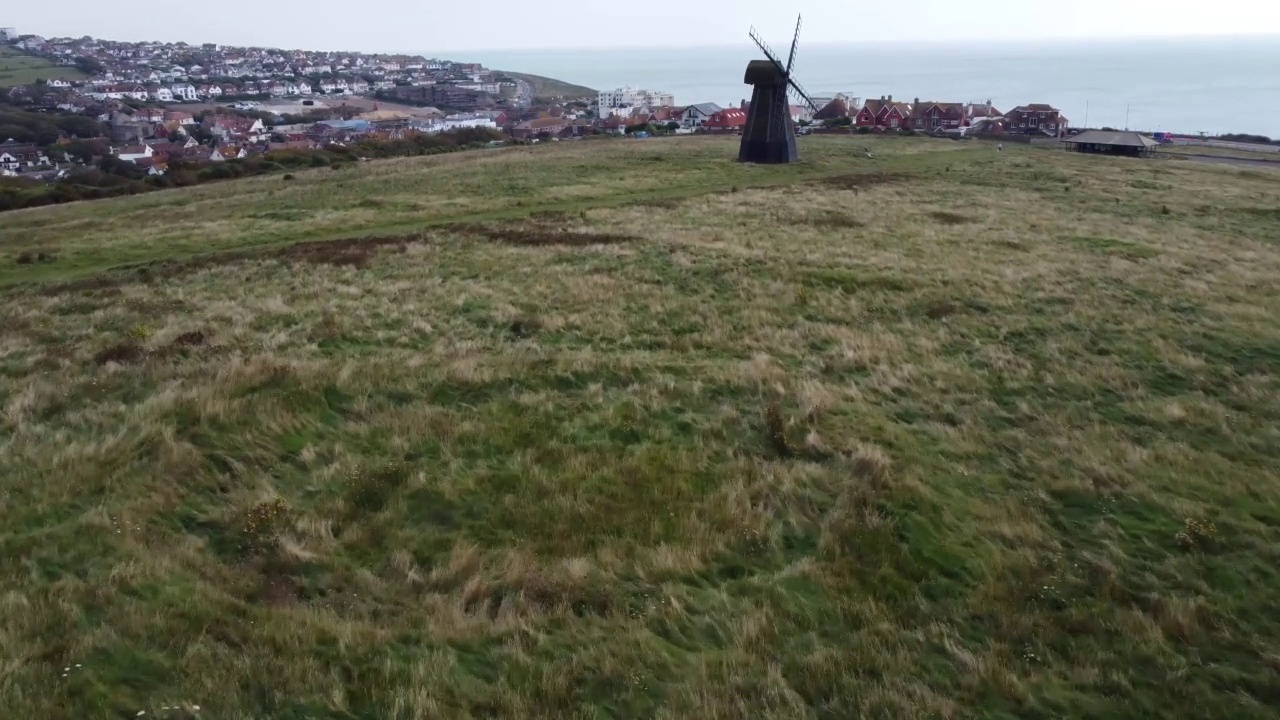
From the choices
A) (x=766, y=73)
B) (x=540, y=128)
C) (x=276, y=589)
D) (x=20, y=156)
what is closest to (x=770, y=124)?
(x=766, y=73)

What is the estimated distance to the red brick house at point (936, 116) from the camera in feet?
333

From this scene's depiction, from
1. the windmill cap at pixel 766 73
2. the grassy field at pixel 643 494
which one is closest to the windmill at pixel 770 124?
the windmill cap at pixel 766 73

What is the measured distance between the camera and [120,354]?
47.0 ft

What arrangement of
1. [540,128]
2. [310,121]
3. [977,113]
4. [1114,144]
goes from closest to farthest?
[1114,144] → [977,113] → [540,128] → [310,121]

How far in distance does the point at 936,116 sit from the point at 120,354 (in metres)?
106

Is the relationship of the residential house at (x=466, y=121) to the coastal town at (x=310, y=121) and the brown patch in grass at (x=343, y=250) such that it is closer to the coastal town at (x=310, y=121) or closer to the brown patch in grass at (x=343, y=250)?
the coastal town at (x=310, y=121)

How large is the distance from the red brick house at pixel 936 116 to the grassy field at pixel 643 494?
3462 inches

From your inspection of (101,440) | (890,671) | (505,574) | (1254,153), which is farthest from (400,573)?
(1254,153)

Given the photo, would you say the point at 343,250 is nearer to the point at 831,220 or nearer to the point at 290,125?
the point at 831,220

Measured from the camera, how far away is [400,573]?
7816 mm

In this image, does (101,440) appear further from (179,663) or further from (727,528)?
(727,528)

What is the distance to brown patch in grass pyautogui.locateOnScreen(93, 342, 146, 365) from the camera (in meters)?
13.9

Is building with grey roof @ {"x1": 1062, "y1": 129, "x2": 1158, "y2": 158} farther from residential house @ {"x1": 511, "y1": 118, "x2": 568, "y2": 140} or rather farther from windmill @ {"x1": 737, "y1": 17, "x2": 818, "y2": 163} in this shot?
residential house @ {"x1": 511, "y1": 118, "x2": 568, "y2": 140}

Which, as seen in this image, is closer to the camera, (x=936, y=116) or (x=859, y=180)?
(x=859, y=180)
